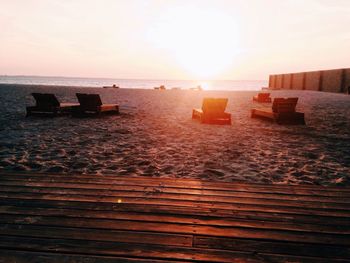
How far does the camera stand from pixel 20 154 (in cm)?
741

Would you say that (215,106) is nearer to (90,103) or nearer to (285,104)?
(285,104)

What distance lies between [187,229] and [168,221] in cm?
29

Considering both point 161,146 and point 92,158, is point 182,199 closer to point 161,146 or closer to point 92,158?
point 92,158

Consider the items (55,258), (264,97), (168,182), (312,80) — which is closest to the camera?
(55,258)

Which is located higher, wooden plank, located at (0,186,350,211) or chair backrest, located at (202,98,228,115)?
chair backrest, located at (202,98,228,115)

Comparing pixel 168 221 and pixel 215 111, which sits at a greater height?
pixel 215 111

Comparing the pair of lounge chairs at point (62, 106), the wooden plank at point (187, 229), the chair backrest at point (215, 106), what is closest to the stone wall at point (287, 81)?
the chair backrest at point (215, 106)

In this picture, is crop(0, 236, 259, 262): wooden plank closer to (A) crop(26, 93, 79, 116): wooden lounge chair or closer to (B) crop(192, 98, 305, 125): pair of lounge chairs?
(B) crop(192, 98, 305, 125): pair of lounge chairs

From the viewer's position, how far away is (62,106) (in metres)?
14.9

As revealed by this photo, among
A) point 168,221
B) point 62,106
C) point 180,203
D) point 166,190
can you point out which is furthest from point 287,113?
point 168,221

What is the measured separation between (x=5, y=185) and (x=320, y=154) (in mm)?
7108

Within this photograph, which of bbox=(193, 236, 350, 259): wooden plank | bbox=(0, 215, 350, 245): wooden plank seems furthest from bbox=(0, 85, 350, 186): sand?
bbox=(193, 236, 350, 259): wooden plank

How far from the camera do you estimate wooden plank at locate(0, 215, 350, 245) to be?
342cm

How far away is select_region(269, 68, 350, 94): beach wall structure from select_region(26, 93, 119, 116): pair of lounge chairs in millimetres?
35741
